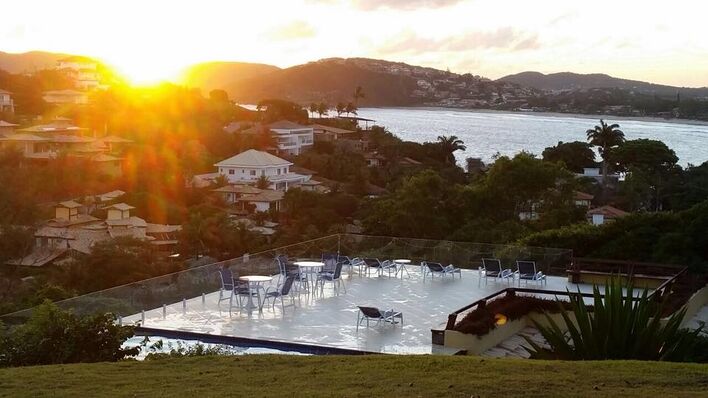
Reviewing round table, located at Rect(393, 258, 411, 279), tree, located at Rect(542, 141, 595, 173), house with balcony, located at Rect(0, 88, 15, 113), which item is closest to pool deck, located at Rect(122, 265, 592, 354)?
round table, located at Rect(393, 258, 411, 279)

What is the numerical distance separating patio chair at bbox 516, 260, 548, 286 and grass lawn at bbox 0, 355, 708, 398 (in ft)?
31.8

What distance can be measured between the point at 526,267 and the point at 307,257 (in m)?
4.54

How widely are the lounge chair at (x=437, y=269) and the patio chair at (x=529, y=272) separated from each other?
144 cm

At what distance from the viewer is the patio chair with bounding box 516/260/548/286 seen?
16672 mm

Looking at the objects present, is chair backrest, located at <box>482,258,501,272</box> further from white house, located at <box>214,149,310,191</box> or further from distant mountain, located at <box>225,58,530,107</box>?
distant mountain, located at <box>225,58,530,107</box>

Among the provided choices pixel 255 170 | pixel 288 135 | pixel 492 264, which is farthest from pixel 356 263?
pixel 288 135

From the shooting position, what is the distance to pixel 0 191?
2131 inches

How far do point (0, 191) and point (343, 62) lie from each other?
459 feet

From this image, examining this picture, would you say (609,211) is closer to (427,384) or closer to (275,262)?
(275,262)

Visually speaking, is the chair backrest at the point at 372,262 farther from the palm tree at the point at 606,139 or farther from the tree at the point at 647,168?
the palm tree at the point at 606,139

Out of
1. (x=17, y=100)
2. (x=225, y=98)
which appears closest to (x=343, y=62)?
(x=225, y=98)

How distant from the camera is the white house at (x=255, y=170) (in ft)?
236

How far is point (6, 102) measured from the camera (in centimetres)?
8812

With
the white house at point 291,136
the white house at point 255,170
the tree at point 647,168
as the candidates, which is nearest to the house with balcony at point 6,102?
the white house at point 291,136
